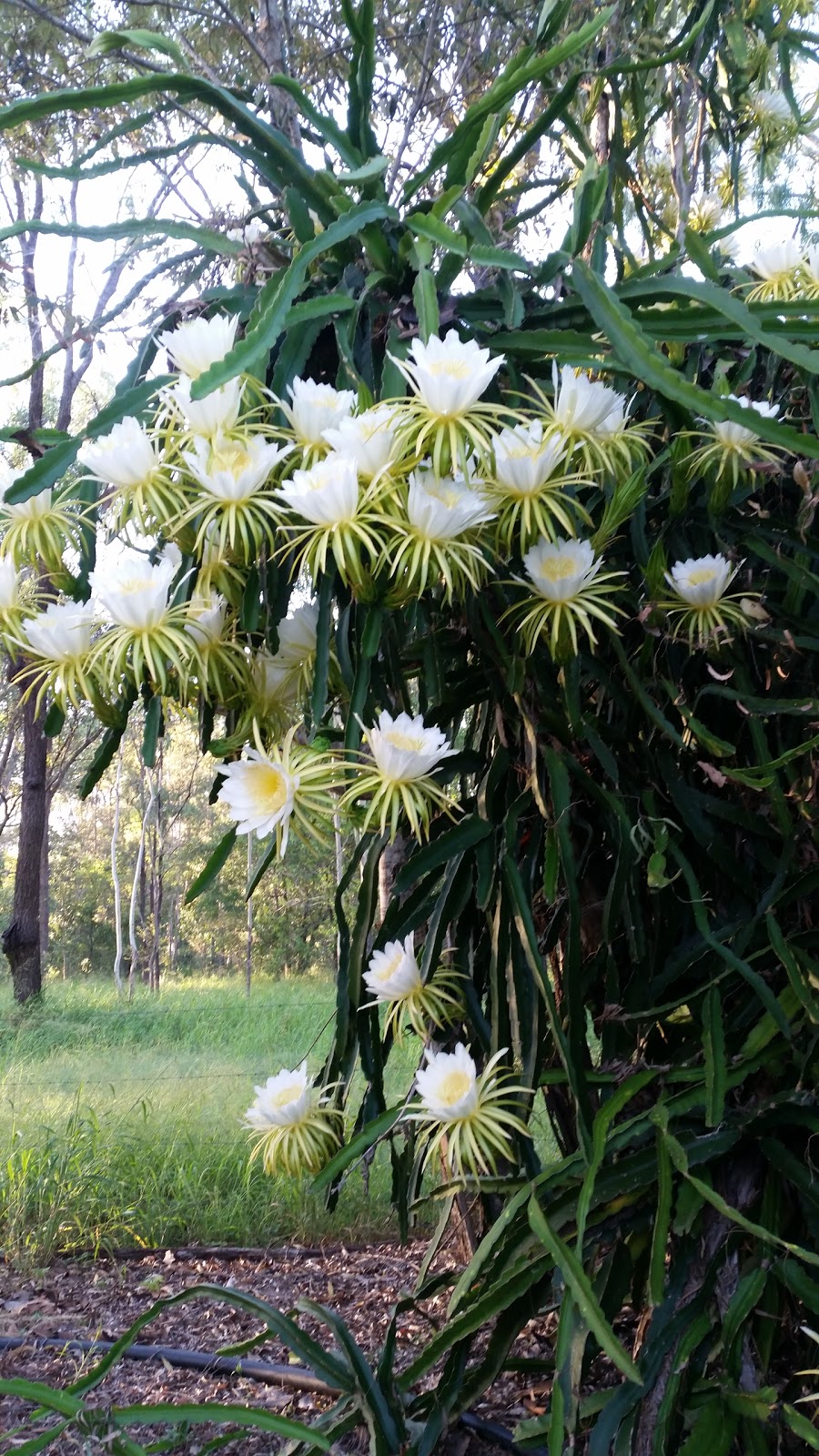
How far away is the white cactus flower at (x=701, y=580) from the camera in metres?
0.57

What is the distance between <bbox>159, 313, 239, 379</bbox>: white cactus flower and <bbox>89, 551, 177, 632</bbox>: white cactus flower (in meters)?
0.09

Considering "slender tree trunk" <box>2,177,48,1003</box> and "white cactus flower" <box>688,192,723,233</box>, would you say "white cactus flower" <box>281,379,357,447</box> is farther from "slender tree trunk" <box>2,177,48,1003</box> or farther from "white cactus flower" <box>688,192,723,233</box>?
"slender tree trunk" <box>2,177,48,1003</box>

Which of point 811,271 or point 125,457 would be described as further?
point 811,271

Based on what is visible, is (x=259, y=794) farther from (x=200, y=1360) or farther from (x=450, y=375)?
(x=200, y=1360)

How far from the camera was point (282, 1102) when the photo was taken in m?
0.63

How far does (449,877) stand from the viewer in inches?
25.0

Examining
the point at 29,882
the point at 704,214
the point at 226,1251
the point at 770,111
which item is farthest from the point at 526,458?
the point at 29,882

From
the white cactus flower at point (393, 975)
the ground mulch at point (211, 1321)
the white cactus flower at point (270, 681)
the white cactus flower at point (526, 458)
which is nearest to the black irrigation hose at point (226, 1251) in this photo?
the ground mulch at point (211, 1321)

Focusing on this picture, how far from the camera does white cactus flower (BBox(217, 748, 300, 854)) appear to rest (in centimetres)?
45

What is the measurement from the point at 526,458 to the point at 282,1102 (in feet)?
1.34

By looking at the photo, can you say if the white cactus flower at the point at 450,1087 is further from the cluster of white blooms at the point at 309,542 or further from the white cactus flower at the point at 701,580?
the white cactus flower at the point at 701,580

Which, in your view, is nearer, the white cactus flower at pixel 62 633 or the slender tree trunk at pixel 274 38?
the white cactus flower at pixel 62 633

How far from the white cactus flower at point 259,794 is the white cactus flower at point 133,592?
0.24 feet

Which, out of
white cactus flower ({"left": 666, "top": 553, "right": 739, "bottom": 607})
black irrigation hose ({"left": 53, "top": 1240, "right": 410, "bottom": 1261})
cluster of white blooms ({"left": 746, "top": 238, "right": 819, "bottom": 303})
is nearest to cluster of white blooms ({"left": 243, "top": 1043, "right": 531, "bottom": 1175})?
white cactus flower ({"left": 666, "top": 553, "right": 739, "bottom": 607})
